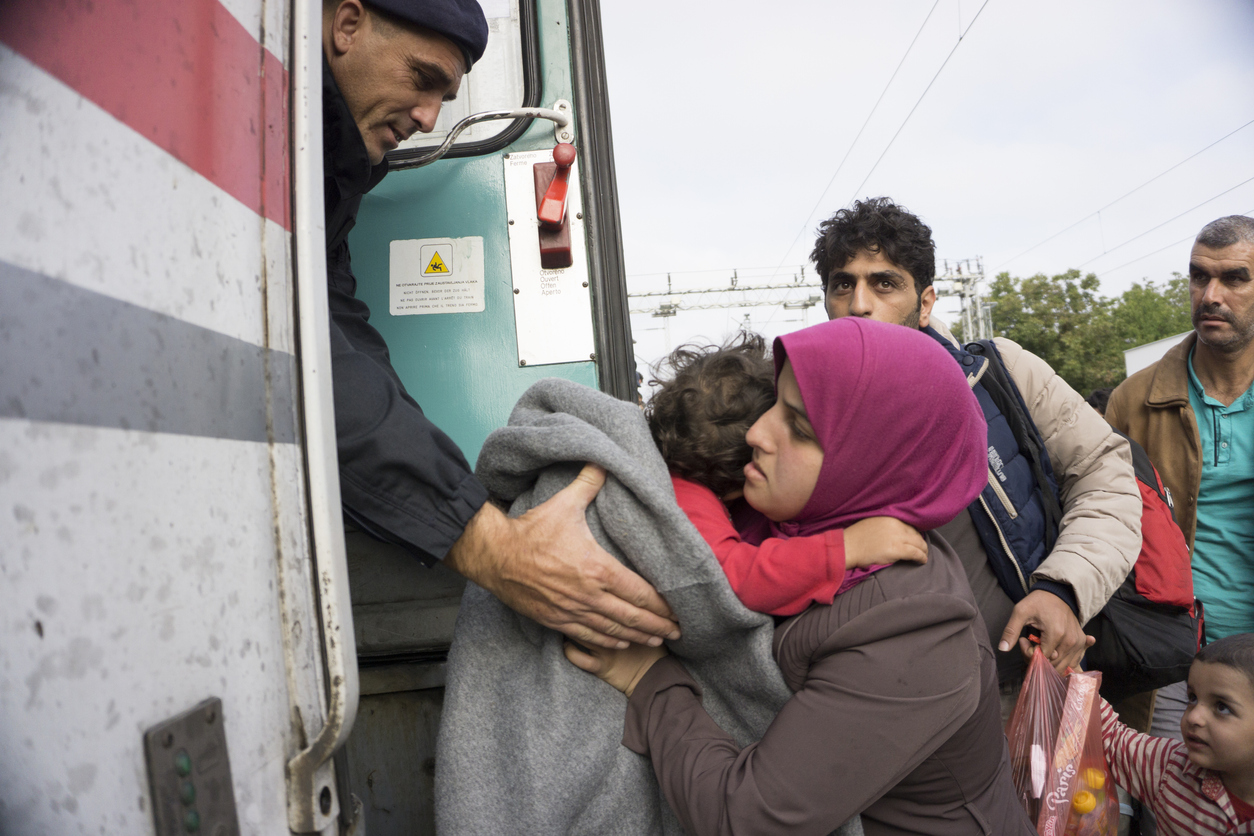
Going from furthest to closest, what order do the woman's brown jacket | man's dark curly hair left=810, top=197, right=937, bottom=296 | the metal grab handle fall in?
man's dark curly hair left=810, top=197, right=937, bottom=296, the metal grab handle, the woman's brown jacket

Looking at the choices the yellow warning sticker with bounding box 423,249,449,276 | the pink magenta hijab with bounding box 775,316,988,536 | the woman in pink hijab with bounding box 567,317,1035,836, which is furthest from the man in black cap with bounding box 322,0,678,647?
the yellow warning sticker with bounding box 423,249,449,276

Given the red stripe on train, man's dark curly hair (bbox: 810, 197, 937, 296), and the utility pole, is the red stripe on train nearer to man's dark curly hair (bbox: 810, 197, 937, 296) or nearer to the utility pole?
man's dark curly hair (bbox: 810, 197, 937, 296)

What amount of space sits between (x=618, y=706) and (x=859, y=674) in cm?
39

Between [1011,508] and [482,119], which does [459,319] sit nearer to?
[482,119]

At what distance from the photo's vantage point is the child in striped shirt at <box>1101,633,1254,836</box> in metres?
1.81

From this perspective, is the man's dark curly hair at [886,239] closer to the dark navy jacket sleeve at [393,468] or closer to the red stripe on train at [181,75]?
the dark navy jacket sleeve at [393,468]

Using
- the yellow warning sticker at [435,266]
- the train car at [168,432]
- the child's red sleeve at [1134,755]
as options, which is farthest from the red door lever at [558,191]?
the child's red sleeve at [1134,755]

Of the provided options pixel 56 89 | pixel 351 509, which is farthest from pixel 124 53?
pixel 351 509

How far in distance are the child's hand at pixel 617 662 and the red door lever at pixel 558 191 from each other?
3.40ft

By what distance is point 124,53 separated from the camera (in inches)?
24.1

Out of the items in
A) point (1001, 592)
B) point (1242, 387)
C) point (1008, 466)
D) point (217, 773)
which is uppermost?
point (1242, 387)

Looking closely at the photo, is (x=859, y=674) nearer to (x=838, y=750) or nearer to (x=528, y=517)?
(x=838, y=750)

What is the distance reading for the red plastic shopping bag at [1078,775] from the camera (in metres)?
1.71

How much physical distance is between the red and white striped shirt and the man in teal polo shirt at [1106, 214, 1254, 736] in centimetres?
84
